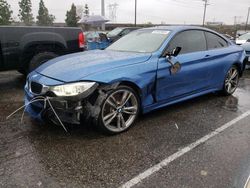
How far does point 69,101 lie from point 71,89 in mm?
149

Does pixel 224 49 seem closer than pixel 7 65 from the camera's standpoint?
Yes

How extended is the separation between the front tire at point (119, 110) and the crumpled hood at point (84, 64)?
369mm

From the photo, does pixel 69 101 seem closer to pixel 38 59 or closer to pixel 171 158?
pixel 171 158

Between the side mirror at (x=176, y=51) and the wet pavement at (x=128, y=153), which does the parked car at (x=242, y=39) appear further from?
the side mirror at (x=176, y=51)

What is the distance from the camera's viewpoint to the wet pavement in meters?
2.68

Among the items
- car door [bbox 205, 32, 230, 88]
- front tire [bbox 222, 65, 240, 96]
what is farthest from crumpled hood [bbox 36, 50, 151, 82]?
front tire [bbox 222, 65, 240, 96]

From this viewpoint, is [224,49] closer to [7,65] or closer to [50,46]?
[50,46]

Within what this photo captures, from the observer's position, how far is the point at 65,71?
3.53 m

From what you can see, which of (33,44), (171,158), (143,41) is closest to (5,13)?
(33,44)

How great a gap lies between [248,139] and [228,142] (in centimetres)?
32

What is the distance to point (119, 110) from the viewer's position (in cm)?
371

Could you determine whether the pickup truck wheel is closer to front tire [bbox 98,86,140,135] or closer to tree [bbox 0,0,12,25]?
front tire [bbox 98,86,140,135]

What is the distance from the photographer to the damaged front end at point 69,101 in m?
3.25

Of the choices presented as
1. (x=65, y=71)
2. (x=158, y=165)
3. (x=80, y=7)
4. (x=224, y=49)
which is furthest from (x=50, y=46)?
(x=80, y=7)
